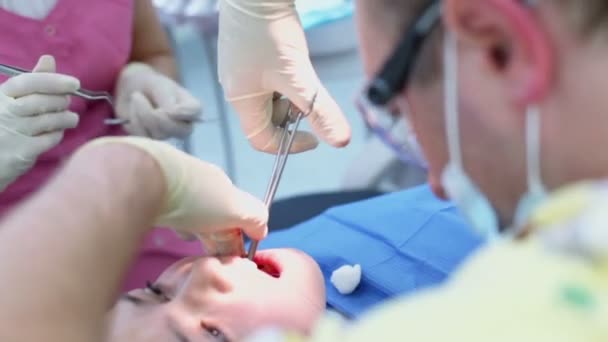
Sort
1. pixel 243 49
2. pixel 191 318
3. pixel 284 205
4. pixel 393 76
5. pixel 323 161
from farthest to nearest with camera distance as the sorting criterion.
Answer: pixel 323 161, pixel 284 205, pixel 243 49, pixel 191 318, pixel 393 76

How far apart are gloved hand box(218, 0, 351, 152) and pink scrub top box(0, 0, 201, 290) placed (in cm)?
30

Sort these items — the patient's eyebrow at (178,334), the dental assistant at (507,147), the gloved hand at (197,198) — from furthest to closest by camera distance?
1. the patient's eyebrow at (178,334)
2. the gloved hand at (197,198)
3. the dental assistant at (507,147)

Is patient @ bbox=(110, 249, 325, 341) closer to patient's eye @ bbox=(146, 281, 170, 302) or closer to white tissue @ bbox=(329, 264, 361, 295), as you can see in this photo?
patient's eye @ bbox=(146, 281, 170, 302)

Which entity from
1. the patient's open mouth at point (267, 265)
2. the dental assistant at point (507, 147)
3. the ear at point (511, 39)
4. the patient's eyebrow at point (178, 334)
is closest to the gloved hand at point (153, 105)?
the patient's open mouth at point (267, 265)

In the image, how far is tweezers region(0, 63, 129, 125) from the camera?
1186 millimetres

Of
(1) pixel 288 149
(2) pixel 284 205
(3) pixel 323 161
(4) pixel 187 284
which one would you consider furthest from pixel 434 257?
(3) pixel 323 161

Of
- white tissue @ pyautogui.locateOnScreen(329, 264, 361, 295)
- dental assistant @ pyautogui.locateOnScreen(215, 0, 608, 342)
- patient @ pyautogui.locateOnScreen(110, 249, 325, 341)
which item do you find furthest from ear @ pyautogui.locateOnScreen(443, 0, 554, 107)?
white tissue @ pyautogui.locateOnScreen(329, 264, 361, 295)

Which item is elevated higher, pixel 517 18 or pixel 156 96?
pixel 517 18

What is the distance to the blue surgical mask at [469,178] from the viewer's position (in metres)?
0.55

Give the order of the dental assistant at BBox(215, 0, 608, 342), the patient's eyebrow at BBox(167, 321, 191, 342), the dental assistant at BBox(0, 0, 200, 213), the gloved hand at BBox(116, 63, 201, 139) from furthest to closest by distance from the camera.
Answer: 1. the gloved hand at BBox(116, 63, 201, 139)
2. the dental assistant at BBox(0, 0, 200, 213)
3. the patient's eyebrow at BBox(167, 321, 191, 342)
4. the dental assistant at BBox(215, 0, 608, 342)

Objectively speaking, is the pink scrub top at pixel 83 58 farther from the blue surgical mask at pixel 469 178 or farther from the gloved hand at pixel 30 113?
the blue surgical mask at pixel 469 178

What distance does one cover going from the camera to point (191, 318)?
0.96 m

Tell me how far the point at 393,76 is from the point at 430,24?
0.18ft

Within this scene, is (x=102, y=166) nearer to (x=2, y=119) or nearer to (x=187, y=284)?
(x=187, y=284)
